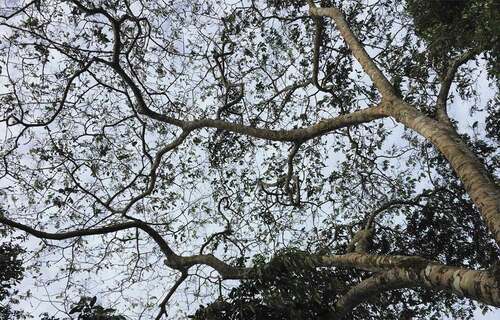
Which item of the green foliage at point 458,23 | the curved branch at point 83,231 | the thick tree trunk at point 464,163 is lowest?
the thick tree trunk at point 464,163

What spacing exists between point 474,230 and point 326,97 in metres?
3.99

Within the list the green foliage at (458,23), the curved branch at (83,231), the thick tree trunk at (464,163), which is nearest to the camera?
the thick tree trunk at (464,163)

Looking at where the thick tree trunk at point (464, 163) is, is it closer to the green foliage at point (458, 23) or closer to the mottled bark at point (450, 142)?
the mottled bark at point (450, 142)

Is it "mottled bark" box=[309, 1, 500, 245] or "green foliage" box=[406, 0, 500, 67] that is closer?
"mottled bark" box=[309, 1, 500, 245]

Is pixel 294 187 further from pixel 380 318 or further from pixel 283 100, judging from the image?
pixel 380 318

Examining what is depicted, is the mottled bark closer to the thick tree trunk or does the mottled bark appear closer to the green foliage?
the thick tree trunk

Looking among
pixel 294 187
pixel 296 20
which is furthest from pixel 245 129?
pixel 296 20

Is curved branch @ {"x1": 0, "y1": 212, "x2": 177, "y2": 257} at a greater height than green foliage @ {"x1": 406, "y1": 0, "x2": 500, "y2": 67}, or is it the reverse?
green foliage @ {"x1": 406, "y1": 0, "x2": 500, "y2": 67}

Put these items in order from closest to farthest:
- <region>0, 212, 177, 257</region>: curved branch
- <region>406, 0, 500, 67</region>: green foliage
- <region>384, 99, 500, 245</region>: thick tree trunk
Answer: <region>384, 99, 500, 245</region>: thick tree trunk → <region>406, 0, 500, 67</region>: green foliage → <region>0, 212, 177, 257</region>: curved branch

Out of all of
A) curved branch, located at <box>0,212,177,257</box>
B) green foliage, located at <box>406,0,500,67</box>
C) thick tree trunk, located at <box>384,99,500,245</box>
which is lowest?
thick tree trunk, located at <box>384,99,500,245</box>

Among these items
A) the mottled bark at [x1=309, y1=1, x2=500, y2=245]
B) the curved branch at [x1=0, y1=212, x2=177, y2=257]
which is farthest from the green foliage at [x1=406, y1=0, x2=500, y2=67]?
the curved branch at [x1=0, y1=212, x2=177, y2=257]

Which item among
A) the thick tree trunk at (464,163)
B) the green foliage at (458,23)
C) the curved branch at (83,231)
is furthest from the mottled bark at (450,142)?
the curved branch at (83,231)

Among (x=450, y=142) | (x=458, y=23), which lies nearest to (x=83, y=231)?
(x=450, y=142)

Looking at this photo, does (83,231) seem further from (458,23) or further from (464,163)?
(458,23)
